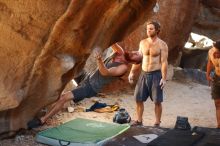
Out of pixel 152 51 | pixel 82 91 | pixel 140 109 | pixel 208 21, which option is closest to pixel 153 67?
pixel 152 51

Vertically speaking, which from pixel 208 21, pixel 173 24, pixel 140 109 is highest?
pixel 208 21

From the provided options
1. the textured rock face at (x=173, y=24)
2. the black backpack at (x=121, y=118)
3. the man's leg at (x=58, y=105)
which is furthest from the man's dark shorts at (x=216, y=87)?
the textured rock face at (x=173, y=24)

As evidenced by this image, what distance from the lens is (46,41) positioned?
578 centimetres

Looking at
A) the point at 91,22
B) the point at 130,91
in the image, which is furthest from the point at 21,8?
the point at 130,91

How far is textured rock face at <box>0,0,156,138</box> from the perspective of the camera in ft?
18.1

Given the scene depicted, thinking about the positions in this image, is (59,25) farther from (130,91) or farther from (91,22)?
(130,91)

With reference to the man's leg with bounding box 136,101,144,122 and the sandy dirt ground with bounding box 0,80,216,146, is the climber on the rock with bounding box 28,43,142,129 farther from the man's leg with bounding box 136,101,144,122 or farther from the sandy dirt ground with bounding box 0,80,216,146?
the man's leg with bounding box 136,101,144,122

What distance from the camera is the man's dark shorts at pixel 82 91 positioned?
7.90m

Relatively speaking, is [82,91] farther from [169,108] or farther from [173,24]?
[173,24]

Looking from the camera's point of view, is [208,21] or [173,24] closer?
[173,24]

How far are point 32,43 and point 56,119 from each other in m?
2.22

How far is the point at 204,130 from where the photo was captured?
265 inches

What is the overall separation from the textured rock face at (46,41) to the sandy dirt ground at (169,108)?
629 mm

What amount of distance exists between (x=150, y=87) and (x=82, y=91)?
1.43 metres
